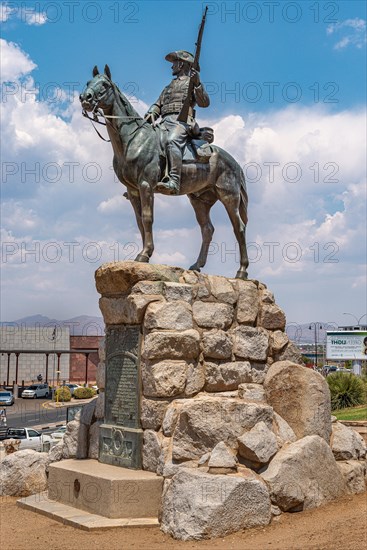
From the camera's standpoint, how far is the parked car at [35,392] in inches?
1833

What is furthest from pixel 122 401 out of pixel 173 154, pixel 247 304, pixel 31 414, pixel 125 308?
pixel 31 414

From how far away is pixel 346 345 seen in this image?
4416 cm

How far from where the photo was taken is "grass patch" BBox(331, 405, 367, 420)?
20062 mm

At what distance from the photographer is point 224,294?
9953 mm

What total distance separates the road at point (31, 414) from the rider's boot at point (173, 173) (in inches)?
891

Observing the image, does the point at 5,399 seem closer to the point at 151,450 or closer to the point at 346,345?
the point at 346,345

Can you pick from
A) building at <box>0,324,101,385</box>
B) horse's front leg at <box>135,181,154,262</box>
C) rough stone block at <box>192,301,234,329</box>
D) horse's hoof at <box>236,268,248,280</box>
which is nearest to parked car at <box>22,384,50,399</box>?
building at <box>0,324,101,385</box>

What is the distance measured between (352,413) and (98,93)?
15.7m

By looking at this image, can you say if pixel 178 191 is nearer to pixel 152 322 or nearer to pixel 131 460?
pixel 152 322

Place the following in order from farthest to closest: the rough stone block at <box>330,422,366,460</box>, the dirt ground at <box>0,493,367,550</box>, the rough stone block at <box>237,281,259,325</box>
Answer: the rough stone block at <box>237,281,259,325</box>, the rough stone block at <box>330,422,366,460</box>, the dirt ground at <box>0,493,367,550</box>

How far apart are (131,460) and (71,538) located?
5.27ft

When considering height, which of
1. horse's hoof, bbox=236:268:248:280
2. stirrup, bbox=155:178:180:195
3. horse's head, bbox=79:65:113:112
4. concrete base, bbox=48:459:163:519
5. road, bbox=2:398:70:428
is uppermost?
horse's head, bbox=79:65:113:112

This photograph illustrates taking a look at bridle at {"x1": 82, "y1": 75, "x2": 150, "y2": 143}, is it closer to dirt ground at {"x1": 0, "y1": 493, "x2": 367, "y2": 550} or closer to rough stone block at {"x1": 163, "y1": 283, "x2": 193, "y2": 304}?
rough stone block at {"x1": 163, "y1": 283, "x2": 193, "y2": 304}

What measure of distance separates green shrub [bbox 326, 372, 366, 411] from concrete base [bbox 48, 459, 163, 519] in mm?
16966
